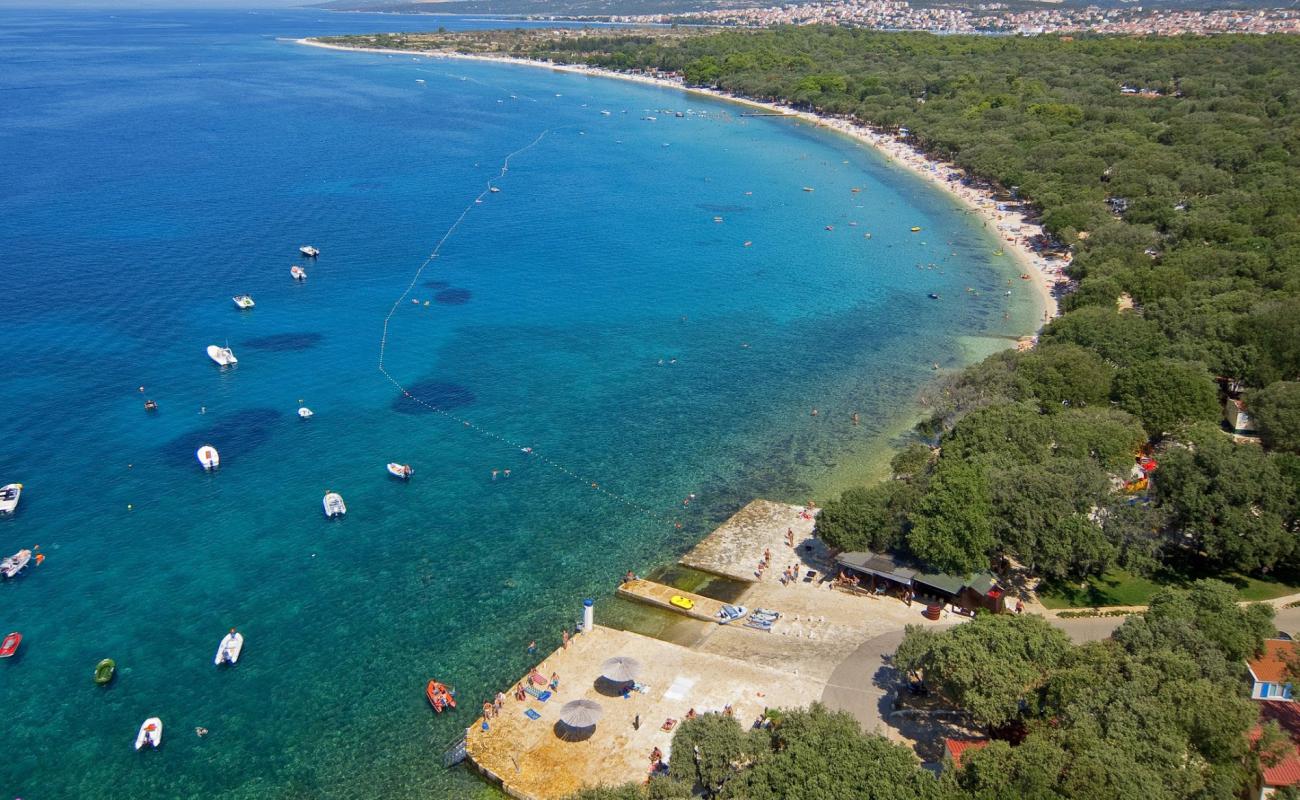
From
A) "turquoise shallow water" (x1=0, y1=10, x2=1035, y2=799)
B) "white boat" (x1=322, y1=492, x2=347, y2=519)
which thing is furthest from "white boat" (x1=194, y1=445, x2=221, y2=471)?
"white boat" (x1=322, y1=492, x2=347, y2=519)

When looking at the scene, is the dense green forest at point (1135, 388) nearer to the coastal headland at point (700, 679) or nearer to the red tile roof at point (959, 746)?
the coastal headland at point (700, 679)

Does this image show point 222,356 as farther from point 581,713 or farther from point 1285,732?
point 1285,732

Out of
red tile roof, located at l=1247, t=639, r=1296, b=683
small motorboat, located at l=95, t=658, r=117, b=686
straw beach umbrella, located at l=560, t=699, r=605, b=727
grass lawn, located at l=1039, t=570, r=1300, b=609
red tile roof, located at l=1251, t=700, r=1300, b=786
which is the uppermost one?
red tile roof, located at l=1247, t=639, r=1296, b=683

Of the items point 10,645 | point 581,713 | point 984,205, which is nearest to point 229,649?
point 10,645

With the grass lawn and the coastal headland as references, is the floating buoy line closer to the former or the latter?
the coastal headland

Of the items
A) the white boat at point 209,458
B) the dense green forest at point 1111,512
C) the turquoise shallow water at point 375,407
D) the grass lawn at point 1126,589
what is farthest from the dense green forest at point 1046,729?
the white boat at point 209,458

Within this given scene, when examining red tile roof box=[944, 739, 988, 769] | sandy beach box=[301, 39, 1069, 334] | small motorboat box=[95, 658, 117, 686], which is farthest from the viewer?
sandy beach box=[301, 39, 1069, 334]
